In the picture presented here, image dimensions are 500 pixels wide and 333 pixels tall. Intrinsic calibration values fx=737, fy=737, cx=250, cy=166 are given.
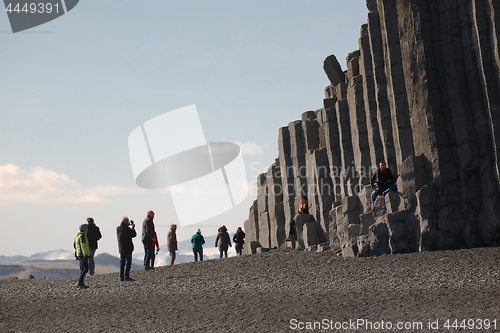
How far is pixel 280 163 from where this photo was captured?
99.2ft

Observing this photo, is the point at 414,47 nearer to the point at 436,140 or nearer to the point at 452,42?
the point at 452,42

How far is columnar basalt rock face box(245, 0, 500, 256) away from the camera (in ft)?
68.6

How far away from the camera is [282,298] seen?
14898mm

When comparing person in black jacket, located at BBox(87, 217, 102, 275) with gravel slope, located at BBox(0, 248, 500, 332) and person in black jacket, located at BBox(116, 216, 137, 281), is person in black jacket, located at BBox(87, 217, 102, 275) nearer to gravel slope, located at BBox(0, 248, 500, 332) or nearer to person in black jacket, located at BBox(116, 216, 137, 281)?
gravel slope, located at BBox(0, 248, 500, 332)

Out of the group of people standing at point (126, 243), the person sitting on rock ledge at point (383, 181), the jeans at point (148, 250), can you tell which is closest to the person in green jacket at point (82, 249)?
the group of people standing at point (126, 243)

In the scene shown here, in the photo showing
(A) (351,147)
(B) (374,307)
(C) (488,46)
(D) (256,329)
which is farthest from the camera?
(A) (351,147)

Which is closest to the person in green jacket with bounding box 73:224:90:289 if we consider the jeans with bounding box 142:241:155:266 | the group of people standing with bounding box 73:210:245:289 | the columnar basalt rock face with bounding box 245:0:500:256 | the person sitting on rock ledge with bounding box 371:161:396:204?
the group of people standing with bounding box 73:210:245:289

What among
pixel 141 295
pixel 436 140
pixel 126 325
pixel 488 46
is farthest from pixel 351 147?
pixel 126 325

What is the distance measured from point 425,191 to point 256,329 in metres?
10.4

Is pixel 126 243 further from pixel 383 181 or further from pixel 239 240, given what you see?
pixel 239 240

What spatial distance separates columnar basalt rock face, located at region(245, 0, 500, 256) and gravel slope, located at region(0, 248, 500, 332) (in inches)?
54.3

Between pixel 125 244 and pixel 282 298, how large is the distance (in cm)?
662

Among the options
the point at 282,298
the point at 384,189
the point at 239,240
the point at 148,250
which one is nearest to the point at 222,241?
the point at 239,240

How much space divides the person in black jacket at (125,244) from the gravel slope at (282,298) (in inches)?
16.9
